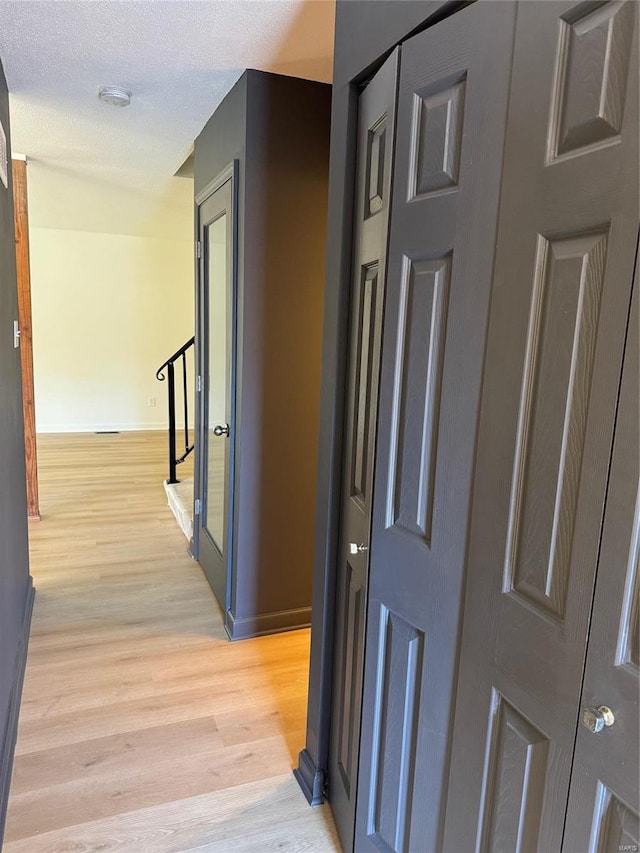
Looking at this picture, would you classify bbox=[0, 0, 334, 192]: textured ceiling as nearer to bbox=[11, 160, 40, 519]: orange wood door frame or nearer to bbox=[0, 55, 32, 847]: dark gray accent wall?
bbox=[0, 55, 32, 847]: dark gray accent wall

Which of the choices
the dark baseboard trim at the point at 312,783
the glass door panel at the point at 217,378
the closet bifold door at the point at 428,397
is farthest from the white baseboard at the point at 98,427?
the closet bifold door at the point at 428,397

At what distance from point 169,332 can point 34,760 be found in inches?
230

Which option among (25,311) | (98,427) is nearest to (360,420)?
(25,311)

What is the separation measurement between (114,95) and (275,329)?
124 cm

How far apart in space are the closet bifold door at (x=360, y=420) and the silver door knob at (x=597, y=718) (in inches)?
24.0

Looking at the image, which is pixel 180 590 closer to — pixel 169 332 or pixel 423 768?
pixel 423 768

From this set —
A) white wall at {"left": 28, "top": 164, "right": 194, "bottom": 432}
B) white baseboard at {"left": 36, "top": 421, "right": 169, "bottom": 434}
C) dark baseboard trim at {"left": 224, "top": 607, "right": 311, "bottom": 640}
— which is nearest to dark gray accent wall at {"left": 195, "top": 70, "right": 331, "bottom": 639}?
dark baseboard trim at {"left": 224, "top": 607, "right": 311, "bottom": 640}

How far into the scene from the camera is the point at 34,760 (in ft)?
6.18

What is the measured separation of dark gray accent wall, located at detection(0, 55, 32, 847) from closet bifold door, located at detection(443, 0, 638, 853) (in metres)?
1.51

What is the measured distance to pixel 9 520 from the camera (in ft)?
7.11

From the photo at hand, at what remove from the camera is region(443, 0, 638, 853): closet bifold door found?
0.78 meters

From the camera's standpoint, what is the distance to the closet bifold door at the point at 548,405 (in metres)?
0.78

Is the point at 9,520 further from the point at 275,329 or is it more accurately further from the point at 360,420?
the point at 360,420

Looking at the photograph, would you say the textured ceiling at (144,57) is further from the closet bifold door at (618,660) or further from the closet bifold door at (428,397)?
the closet bifold door at (618,660)
